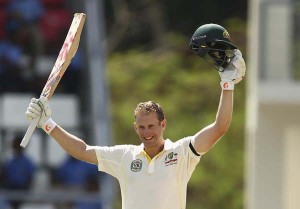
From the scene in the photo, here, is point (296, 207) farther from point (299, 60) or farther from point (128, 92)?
point (128, 92)

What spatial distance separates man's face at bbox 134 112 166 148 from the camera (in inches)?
288

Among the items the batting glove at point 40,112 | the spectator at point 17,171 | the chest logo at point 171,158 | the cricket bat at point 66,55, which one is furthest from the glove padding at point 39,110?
the spectator at point 17,171

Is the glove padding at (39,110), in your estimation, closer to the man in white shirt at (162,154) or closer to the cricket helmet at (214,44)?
the man in white shirt at (162,154)

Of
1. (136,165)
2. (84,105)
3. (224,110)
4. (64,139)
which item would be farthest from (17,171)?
(224,110)

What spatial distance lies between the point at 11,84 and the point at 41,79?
41 centimetres

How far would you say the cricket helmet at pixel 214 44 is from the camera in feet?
24.0

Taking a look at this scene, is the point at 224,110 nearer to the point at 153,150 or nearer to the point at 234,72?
the point at 234,72

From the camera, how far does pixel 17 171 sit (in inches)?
607

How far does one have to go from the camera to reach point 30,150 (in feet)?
52.1

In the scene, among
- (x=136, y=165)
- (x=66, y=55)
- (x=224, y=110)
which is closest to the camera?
(x=224, y=110)

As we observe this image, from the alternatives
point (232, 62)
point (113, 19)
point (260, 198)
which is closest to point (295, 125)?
point (260, 198)

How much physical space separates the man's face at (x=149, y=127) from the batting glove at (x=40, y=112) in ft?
1.70

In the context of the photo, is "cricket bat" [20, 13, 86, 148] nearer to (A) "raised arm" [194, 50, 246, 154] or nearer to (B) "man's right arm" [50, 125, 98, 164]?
(B) "man's right arm" [50, 125, 98, 164]

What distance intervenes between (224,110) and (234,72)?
0.70ft
